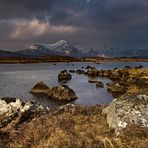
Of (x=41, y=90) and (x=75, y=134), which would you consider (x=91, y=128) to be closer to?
(x=75, y=134)

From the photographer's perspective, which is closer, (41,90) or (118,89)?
(41,90)

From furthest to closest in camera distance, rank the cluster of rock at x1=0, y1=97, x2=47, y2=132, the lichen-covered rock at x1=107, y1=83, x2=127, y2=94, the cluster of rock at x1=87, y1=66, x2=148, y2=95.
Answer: the cluster of rock at x1=87, y1=66, x2=148, y2=95 < the lichen-covered rock at x1=107, y1=83, x2=127, y2=94 < the cluster of rock at x1=0, y1=97, x2=47, y2=132

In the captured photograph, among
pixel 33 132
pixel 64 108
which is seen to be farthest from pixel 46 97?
pixel 33 132

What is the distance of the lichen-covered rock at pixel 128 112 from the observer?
1276cm

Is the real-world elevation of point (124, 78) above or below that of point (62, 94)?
below

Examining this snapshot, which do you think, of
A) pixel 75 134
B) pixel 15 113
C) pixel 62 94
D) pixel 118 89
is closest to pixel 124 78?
pixel 118 89

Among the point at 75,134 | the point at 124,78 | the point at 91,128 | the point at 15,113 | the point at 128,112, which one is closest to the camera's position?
the point at 75,134

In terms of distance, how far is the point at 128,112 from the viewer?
13.0m

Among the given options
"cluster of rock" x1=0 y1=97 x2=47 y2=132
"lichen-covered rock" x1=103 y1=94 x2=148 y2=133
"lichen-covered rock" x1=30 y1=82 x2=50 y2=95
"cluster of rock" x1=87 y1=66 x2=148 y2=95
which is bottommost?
"cluster of rock" x1=87 y1=66 x2=148 y2=95

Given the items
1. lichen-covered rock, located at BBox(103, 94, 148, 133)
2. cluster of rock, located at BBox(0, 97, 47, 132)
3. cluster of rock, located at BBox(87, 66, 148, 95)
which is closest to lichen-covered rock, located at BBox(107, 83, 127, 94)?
cluster of rock, located at BBox(87, 66, 148, 95)

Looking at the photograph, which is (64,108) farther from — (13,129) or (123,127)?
(123,127)

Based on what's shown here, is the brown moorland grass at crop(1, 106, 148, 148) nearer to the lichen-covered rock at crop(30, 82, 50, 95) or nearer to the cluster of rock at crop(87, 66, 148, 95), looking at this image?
the lichen-covered rock at crop(30, 82, 50, 95)

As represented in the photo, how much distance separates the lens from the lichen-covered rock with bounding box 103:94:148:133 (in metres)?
12.8

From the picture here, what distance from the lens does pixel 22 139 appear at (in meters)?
13.3
